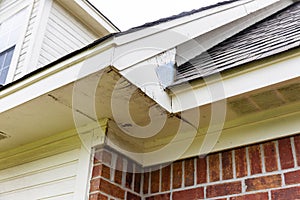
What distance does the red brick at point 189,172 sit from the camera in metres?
1.94

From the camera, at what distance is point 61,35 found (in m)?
4.48

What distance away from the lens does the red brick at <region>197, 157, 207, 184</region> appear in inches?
74.8

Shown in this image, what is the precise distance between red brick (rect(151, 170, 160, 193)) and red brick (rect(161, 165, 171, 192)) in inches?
1.4

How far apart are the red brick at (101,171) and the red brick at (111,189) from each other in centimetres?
3

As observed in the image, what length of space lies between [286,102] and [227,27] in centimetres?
97

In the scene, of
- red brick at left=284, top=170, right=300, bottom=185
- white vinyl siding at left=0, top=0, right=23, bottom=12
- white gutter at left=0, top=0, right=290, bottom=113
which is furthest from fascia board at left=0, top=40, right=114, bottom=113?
white vinyl siding at left=0, top=0, right=23, bottom=12

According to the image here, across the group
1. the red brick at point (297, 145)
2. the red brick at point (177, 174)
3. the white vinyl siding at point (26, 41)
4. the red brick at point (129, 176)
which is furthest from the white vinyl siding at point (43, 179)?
the white vinyl siding at point (26, 41)

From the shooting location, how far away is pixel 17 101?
6.31ft

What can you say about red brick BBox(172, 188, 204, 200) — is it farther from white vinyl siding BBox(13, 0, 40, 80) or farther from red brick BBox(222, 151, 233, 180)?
white vinyl siding BBox(13, 0, 40, 80)

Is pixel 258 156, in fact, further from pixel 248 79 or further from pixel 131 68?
pixel 131 68

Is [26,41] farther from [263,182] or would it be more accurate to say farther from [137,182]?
[263,182]

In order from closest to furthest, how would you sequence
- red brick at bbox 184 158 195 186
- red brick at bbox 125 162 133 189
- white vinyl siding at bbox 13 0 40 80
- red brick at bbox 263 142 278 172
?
red brick at bbox 263 142 278 172 → red brick at bbox 184 158 195 186 → red brick at bbox 125 162 133 189 → white vinyl siding at bbox 13 0 40 80

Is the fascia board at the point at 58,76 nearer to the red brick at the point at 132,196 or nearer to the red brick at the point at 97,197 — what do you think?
the red brick at the point at 97,197

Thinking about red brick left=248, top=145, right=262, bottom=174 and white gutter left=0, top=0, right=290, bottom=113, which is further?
red brick left=248, top=145, right=262, bottom=174
